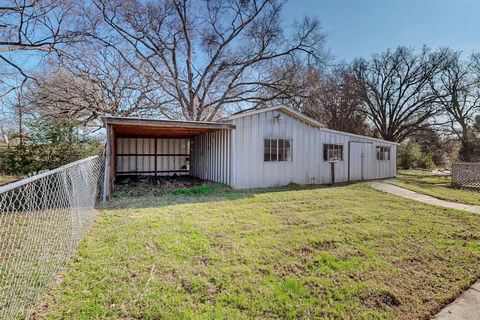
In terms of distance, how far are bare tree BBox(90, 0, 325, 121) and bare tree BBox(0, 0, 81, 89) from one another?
20.3 feet

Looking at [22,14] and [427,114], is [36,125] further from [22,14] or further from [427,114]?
[427,114]

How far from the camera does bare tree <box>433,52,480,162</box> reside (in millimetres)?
20891

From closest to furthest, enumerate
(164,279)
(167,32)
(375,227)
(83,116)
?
(164,279)
(375,227)
(83,116)
(167,32)

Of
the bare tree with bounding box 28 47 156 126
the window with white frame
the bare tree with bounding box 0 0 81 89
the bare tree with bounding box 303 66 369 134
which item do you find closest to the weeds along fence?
the window with white frame

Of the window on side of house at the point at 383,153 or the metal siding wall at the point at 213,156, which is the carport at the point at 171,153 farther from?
the window on side of house at the point at 383,153

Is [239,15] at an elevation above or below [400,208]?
above

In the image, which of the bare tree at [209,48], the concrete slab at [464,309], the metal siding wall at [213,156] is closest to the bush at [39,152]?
the metal siding wall at [213,156]

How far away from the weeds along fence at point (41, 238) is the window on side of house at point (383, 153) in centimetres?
1363

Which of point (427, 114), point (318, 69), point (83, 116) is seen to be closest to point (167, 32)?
point (83, 116)

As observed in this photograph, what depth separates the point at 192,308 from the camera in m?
2.42

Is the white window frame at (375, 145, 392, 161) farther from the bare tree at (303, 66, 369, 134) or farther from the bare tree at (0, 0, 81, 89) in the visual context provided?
the bare tree at (0, 0, 81, 89)

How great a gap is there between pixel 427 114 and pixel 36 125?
2762 cm

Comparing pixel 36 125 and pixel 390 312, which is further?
pixel 36 125

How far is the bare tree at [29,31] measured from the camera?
32.1ft
